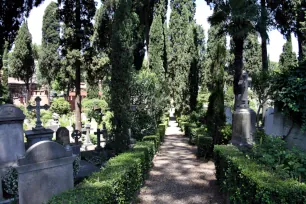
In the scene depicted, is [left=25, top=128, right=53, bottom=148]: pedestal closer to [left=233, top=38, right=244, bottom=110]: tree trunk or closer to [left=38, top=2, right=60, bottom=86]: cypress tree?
[left=233, top=38, right=244, bottom=110]: tree trunk

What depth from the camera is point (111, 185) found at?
3.60 m

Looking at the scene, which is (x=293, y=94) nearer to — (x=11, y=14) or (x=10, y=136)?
(x=10, y=136)

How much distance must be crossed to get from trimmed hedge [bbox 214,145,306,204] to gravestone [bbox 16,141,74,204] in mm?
3081

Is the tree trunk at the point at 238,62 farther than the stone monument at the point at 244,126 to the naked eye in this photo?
Yes

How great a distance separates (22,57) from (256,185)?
2874cm

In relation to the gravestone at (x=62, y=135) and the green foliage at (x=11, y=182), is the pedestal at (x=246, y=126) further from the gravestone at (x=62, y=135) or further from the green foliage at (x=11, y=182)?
the gravestone at (x=62, y=135)

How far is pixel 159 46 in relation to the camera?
20031 mm

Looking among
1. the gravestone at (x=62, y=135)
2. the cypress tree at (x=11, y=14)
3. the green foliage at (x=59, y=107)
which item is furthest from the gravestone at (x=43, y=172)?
the green foliage at (x=59, y=107)

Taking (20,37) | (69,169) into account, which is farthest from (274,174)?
(20,37)

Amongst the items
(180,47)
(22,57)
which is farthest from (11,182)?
(22,57)

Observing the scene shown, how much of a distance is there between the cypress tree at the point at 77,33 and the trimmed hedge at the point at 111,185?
9.43 meters

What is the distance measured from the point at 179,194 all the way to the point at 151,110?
649 cm

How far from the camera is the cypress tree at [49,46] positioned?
28.5 m

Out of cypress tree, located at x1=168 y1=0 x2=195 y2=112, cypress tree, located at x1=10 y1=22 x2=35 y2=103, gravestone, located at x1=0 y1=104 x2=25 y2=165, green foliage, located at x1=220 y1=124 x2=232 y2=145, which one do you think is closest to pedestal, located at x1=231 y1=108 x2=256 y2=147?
green foliage, located at x1=220 y1=124 x2=232 y2=145
